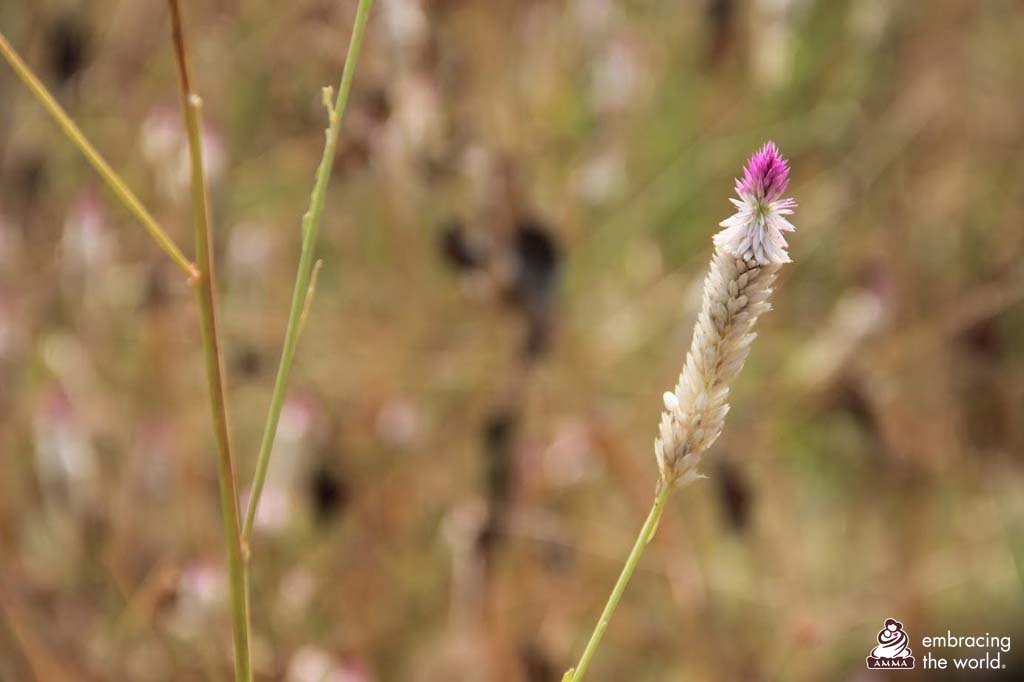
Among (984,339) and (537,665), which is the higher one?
(984,339)

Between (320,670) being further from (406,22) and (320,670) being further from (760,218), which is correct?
(760,218)

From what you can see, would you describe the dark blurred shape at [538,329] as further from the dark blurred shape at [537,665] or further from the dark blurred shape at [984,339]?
the dark blurred shape at [984,339]

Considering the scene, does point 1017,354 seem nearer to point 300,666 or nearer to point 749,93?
point 749,93

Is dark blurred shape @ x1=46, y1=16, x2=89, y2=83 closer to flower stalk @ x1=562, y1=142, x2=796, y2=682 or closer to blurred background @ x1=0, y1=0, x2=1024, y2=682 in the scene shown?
blurred background @ x1=0, y1=0, x2=1024, y2=682

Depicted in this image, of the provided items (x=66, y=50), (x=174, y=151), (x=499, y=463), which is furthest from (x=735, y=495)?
(x=66, y=50)

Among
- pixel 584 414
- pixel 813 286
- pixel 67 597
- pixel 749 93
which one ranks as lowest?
pixel 67 597

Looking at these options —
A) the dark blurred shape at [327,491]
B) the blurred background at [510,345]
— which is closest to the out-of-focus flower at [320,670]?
the blurred background at [510,345]

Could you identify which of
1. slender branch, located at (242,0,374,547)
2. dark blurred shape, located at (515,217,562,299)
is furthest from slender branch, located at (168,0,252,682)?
dark blurred shape, located at (515,217,562,299)

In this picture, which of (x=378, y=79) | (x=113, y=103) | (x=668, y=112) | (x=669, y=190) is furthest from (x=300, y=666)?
(x=668, y=112)
